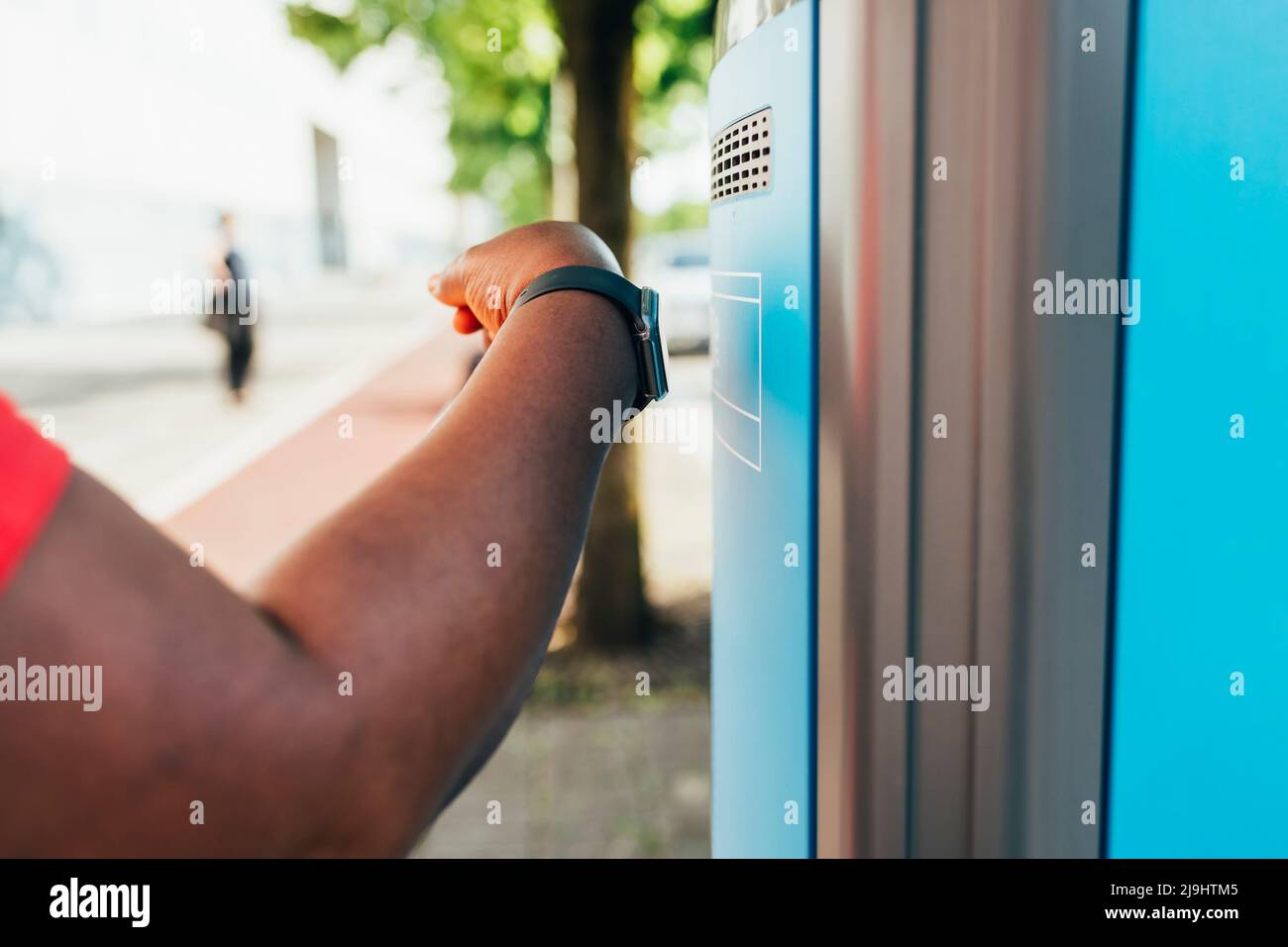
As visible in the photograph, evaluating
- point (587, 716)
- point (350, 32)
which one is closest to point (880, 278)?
point (587, 716)

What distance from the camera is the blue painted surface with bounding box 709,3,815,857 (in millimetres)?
1052

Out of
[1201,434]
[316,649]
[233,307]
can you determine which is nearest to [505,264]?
[316,649]

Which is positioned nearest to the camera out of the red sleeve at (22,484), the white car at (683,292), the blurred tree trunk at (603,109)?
the red sleeve at (22,484)

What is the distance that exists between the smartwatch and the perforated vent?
0.33 metres

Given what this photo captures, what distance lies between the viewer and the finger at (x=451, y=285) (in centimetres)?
102

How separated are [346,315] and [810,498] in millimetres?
30911

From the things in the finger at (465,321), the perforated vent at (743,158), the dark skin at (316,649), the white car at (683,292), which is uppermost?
the white car at (683,292)

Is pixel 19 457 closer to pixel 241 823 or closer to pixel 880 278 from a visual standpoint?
pixel 241 823

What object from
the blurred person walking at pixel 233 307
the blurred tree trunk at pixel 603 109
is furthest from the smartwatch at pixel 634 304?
the blurred person walking at pixel 233 307

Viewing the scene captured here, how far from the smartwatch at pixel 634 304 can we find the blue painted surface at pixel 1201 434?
413mm

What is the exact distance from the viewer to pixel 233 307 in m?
10.6

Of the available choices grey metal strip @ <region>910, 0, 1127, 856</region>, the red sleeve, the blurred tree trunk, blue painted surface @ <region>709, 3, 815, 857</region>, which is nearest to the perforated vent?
blue painted surface @ <region>709, 3, 815, 857</region>

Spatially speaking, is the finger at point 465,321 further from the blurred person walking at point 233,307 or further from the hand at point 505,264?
the blurred person walking at point 233,307

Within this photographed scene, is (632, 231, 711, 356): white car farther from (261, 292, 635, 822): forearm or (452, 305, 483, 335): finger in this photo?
(261, 292, 635, 822): forearm
